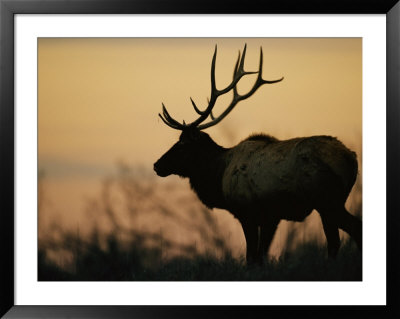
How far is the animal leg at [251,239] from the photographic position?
7.21 metres

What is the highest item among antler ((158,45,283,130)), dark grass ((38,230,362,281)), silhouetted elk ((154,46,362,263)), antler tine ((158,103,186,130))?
antler ((158,45,283,130))

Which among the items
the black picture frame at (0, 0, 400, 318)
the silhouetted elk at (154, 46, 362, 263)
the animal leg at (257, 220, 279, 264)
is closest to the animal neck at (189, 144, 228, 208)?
the silhouetted elk at (154, 46, 362, 263)

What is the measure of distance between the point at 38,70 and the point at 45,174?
0.83 m

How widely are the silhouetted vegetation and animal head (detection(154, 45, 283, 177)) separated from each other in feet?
1.23

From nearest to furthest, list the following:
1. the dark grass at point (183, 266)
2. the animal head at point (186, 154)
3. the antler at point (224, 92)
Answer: the dark grass at point (183, 266) < the antler at point (224, 92) < the animal head at point (186, 154)

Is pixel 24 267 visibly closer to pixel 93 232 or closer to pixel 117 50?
pixel 93 232

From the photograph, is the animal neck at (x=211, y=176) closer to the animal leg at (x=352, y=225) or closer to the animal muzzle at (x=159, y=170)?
the animal muzzle at (x=159, y=170)

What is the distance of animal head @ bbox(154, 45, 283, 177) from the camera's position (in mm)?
7242

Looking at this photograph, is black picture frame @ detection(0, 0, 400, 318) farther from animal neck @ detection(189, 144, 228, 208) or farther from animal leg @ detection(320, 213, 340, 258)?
animal neck @ detection(189, 144, 228, 208)

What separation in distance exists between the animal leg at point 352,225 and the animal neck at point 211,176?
1.17 metres

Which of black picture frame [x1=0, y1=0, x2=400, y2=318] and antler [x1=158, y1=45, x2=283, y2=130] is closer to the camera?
black picture frame [x1=0, y1=0, x2=400, y2=318]

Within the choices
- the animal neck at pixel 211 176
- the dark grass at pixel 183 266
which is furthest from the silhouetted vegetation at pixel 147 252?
the animal neck at pixel 211 176

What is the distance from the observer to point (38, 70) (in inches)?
283

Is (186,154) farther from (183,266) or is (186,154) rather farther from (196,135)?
(183,266)
